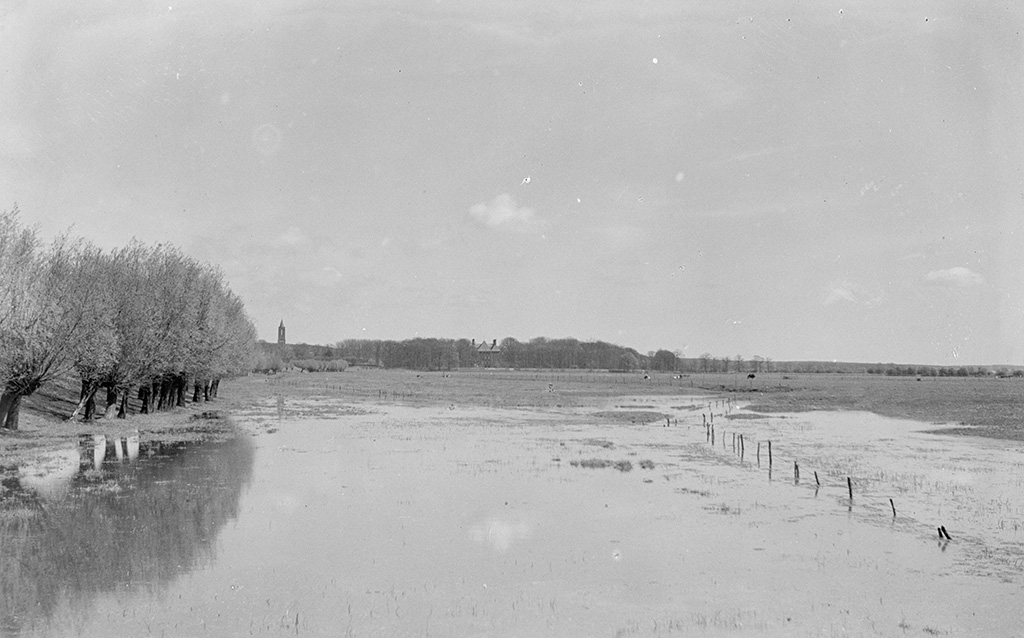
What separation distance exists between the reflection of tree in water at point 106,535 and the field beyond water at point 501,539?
101 millimetres

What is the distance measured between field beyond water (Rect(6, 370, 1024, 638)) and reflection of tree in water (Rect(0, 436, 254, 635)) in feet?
0.33

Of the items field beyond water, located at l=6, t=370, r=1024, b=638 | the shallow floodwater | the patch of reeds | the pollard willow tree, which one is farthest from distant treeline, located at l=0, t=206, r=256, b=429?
the patch of reeds

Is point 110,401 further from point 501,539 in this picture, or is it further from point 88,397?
point 501,539

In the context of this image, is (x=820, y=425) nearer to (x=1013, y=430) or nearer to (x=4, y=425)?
(x=1013, y=430)

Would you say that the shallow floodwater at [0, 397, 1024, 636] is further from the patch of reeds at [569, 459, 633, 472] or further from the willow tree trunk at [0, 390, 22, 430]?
the willow tree trunk at [0, 390, 22, 430]

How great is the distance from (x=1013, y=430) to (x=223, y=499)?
58563mm

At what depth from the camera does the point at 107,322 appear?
171ft

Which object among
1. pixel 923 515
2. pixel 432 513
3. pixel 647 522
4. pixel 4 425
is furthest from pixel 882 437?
pixel 4 425

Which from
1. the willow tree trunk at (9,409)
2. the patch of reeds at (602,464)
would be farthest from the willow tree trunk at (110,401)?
the patch of reeds at (602,464)

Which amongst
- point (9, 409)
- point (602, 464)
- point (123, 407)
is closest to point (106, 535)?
point (602, 464)

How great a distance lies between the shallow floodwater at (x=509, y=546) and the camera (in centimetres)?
1642

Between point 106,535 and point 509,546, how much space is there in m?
11.5

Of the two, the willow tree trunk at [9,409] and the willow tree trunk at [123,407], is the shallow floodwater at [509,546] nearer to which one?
the willow tree trunk at [9,409]

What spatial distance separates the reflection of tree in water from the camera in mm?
17078
